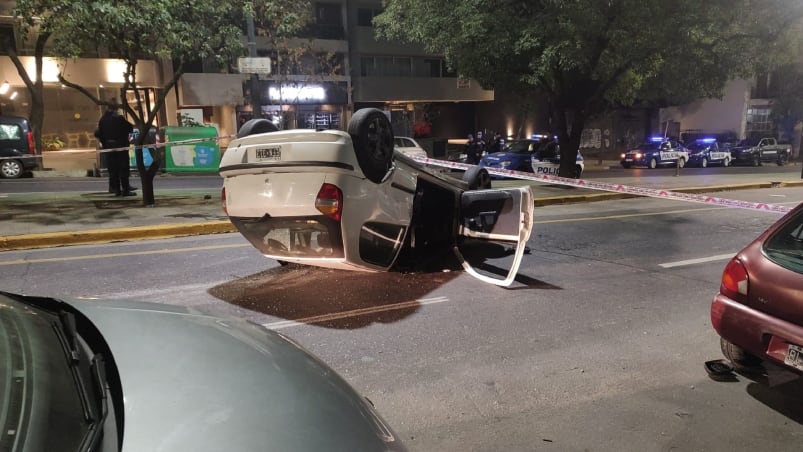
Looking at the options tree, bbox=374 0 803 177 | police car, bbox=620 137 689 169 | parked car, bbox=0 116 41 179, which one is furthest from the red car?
police car, bbox=620 137 689 169

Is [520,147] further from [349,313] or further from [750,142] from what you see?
[750,142]

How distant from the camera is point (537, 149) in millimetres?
21406

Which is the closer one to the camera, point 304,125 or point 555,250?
point 555,250

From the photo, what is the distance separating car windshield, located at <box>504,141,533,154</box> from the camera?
70.8 feet

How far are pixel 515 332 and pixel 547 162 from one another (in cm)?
1623

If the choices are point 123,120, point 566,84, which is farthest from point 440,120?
point 123,120

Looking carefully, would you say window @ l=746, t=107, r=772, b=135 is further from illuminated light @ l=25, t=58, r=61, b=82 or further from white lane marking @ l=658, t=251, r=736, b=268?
illuminated light @ l=25, t=58, r=61, b=82

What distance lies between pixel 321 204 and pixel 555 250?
4.17m

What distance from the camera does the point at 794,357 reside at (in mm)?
3271

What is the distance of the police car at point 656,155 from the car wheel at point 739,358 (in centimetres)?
2813

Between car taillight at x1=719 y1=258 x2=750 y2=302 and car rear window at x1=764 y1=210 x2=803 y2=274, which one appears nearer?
car rear window at x1=764 y1=210 x2=803 y2=274

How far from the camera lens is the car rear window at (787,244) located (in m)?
3.49

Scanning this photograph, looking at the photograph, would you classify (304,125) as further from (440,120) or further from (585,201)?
(585,201)

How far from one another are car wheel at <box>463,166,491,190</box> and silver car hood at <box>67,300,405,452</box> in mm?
5754
